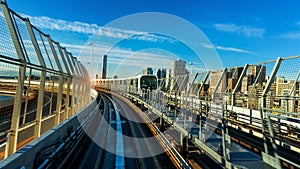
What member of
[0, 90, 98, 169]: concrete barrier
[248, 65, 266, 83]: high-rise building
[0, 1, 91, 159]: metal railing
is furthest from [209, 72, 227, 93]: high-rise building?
[0, 1, 91, 159]: metal railing

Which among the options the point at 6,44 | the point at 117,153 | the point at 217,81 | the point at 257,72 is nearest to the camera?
the point at 6,44

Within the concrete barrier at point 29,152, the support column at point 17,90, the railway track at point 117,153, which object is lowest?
the railway track at point 117,153

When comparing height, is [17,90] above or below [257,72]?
below

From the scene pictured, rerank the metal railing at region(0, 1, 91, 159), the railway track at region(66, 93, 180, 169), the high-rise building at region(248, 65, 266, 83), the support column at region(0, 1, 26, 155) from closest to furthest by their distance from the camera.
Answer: the metal railing at region(0, 1, 91, 159) → the support column at region(0, 1, 26, 155) → the railway track at region(66, 93, 180, 169) → the high-rise building at region(248, 65, 266, 83)

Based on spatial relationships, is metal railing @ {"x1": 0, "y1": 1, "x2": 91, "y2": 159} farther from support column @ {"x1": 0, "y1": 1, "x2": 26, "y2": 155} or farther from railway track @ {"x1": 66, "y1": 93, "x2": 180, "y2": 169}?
railway track @ {"x1": 66, "y1": 93, "x2": 180, "y2": 169}

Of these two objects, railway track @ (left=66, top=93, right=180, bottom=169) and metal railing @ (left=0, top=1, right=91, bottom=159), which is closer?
metal railing @ (left=0, top=1, right=91, bottom=159)

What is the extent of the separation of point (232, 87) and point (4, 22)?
24.5 feet

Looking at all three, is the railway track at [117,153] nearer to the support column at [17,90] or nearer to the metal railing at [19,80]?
the metal railing at [19,80]

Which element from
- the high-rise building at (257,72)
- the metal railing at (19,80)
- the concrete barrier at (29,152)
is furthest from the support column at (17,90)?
the high-rise building at (257,72)

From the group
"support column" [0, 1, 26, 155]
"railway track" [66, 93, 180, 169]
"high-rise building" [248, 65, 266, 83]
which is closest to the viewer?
"support column" [0, 1, 26, 155]

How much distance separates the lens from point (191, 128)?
585cm

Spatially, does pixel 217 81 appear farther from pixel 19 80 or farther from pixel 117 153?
pixel 19 80

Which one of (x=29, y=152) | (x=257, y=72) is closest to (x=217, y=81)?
(x=257, y=72)

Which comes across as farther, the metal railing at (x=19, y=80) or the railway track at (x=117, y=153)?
the railway track at (x=117, y=153)
